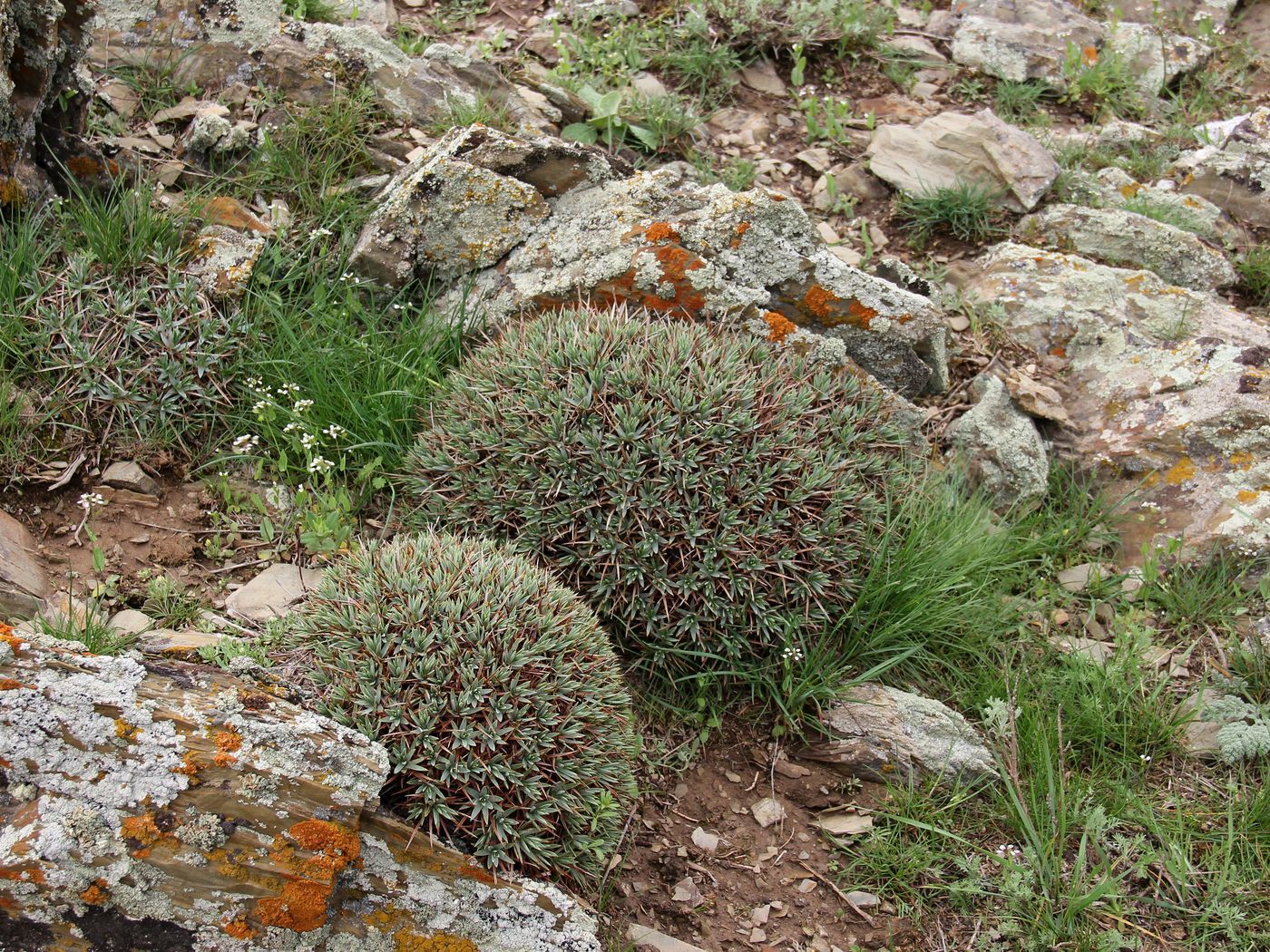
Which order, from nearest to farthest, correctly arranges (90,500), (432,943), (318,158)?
(432,943) < (90,500) < (318,158)

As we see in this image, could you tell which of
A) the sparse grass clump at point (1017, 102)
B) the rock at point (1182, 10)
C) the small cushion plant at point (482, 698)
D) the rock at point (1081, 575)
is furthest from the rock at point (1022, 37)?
the small cushion plant at point (482, 698)

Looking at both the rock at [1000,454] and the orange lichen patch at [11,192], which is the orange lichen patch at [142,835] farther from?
the rock at [1000,454]

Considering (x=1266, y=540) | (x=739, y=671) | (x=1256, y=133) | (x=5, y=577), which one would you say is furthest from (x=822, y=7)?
(x=5, y=577)

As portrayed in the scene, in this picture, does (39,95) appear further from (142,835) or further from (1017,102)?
(1017,102)

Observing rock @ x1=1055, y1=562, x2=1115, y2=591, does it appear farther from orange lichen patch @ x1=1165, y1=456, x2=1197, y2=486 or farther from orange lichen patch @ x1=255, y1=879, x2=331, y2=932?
orange lichen patch @ x1=255, y1=879, x2=331, y2=932

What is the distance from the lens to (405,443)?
400cm

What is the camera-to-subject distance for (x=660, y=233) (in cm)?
430

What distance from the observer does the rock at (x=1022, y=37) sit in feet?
21.7

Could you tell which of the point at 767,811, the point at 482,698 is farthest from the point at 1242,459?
the point at 482,698

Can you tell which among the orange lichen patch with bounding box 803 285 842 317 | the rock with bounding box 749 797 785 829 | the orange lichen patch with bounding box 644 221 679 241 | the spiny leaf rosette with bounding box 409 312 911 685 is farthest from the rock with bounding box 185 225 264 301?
the rock with bounding box 749 797 785 829

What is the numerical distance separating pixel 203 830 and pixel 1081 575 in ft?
11.5

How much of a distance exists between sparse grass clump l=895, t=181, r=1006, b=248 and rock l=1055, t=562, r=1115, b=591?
2082 millimetres

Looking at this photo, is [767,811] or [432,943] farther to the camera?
[767,811]

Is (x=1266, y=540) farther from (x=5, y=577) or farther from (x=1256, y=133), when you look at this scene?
(x=5, y=577)
